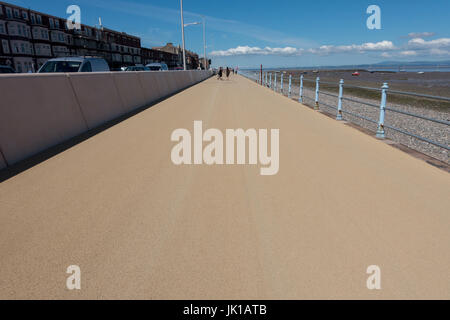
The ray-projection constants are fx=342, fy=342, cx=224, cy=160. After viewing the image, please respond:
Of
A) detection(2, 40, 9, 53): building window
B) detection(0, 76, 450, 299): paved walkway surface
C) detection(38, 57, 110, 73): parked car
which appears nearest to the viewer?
detection(0, 76, 450, 299): paved walkway surface

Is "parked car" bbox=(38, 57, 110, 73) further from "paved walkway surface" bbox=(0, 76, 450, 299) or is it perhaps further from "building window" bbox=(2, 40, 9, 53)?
"building window" bbox=(2, 40, 9, 53)

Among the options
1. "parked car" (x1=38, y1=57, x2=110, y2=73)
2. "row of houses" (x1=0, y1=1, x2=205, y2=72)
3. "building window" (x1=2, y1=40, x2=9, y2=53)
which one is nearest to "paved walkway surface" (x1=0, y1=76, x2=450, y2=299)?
"parked car" (x1=38, y1=57, x2=110, y2=73)

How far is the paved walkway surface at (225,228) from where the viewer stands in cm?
264

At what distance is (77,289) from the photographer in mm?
2586

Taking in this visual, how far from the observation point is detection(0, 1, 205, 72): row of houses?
2188 inches

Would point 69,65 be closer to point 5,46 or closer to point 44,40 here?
point 5,46

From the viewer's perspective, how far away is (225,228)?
3.53 meters

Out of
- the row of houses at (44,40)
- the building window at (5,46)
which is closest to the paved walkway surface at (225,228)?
the row of houses at (44,40)

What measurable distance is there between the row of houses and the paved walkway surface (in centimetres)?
4045

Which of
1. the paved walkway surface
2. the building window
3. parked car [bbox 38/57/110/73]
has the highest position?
the building window

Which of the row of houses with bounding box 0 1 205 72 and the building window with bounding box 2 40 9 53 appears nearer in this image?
the building window with bounding box 2 40 9 53
